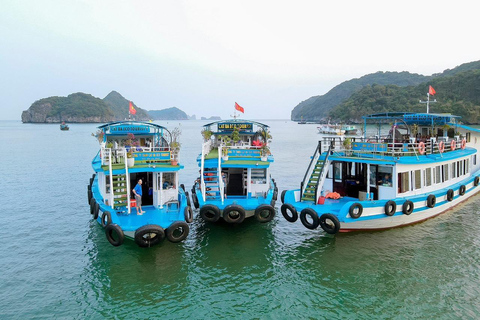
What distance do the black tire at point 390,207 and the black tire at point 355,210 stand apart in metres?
1.21

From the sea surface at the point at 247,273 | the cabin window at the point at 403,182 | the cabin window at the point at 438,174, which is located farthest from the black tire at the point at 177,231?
the cabin window at the point at 438,174

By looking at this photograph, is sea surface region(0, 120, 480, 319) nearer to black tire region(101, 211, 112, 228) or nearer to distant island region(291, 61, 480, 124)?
black tire region(101, 211, 112, 228)

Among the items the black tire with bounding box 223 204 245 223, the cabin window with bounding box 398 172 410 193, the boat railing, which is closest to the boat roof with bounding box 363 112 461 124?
the boat railing

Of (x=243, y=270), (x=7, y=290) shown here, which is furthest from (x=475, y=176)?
(x=7, y=290)

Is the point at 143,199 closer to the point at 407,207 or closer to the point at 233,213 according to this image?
the point at 233,213

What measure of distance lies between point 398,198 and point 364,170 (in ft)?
5.77

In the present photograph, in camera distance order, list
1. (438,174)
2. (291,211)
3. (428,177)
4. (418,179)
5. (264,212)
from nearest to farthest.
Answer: (291,211)
(264,212)
(418,179)
(428,177)
(438,174)

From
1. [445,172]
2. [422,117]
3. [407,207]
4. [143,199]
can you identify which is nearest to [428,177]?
[445,172]

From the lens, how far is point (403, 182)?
540 inches

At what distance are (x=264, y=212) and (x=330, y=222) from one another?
266cm

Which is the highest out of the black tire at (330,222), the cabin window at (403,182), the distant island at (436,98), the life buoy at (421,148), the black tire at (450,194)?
the distant island at (436,98)

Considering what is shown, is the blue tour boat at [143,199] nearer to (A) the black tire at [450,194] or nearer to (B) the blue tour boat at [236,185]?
(B) the blue tour boat at [236,185]

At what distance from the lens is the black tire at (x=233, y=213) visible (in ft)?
42.7

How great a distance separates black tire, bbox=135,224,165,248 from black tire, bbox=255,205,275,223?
13.2 ft
